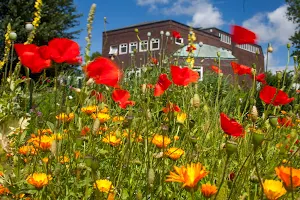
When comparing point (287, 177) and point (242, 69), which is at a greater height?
point (242, 69)

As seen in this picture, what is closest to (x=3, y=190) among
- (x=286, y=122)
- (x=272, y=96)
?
(x=272, y=96)

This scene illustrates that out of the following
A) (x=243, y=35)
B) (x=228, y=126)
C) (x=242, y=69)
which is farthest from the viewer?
(x=242, y=69)

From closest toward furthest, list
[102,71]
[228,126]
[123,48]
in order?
[228,126], [102,71], [123,48]

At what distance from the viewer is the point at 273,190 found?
2.94 ft

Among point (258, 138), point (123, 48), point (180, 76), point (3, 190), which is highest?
point (123, 48)

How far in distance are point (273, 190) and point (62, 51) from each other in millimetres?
690

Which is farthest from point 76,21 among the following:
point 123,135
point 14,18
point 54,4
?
point 123,135

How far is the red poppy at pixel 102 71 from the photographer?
4.26ft

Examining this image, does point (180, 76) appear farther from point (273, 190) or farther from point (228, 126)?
point (273, 190)

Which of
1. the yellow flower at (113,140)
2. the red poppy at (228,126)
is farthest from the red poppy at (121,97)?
the red poppy at (228,126)

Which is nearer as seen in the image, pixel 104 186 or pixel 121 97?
pixel 104 186

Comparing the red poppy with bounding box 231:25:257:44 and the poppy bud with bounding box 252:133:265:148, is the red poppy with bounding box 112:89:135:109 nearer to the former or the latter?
the red poppy with bounding box 231:25:257:44

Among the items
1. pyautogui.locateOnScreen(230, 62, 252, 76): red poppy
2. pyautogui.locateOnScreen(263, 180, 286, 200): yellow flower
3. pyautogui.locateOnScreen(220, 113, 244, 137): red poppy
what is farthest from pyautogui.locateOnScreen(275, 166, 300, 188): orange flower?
pyautogui.locateOnScreen(230, 62, 252, 76): red poppy

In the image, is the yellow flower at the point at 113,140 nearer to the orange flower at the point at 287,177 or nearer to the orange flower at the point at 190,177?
the orange flower at the point at 190,177
